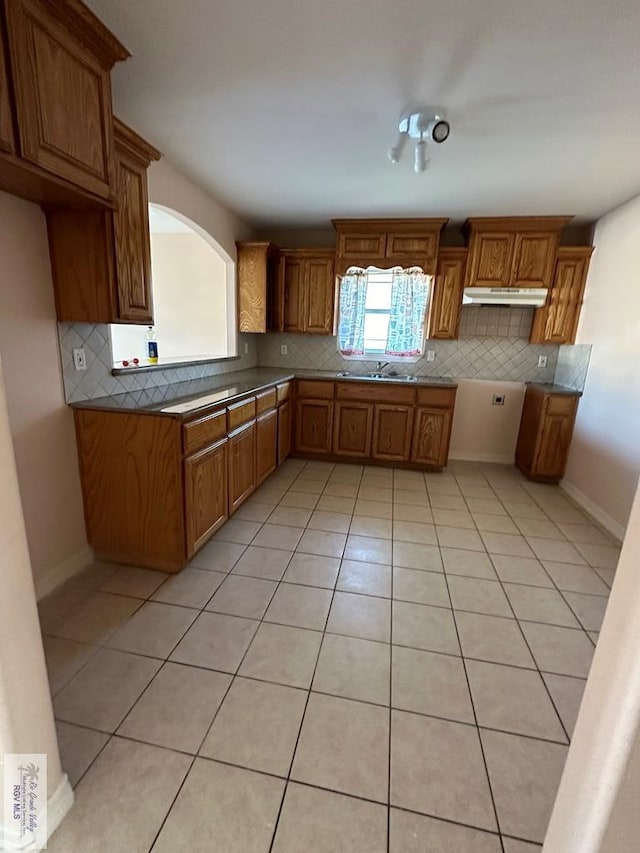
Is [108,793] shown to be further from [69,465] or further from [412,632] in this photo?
[69,465]

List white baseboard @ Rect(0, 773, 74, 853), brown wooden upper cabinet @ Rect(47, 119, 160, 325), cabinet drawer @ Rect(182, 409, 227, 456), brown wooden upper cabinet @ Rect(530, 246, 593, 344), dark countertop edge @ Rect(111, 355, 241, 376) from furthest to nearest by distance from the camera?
brown wooden upper cabinet @ Rect(530, 246, 593, 344)
dark countertop edge @ Rect(111, 355, 241, 376)
cabinet drawer @ Rect(182, 409, 227, 456)
brown wooden upper cabinet @ Rect(47, 119, 160, 325)
white baseboard @ Rect(0, 773, 74, 853)

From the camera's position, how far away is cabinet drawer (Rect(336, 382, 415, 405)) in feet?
12.6

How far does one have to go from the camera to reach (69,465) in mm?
2076

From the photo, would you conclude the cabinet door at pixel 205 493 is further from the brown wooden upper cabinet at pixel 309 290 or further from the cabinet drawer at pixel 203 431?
the brown wooden upper cabinet at pixel 309 290

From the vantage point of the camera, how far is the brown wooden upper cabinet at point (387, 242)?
3688 mm

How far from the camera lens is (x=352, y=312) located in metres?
4.21

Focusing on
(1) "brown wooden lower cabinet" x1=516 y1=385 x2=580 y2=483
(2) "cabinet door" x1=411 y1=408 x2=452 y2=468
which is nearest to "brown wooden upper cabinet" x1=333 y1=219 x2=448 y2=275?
(2) "cabinet door" x1=411 y1=408 x2=452 y2=468

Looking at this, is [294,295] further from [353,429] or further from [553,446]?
[553,446]

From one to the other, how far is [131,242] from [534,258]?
337 centimetres

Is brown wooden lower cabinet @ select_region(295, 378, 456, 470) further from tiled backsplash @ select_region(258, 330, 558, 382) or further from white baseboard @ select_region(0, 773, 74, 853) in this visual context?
white baseboard @ select_region(0, 773, 74, 853)

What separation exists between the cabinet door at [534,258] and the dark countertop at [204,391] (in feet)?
3.85

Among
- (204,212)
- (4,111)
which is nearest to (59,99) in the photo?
(4,111)

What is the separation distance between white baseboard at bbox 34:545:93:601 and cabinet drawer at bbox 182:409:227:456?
87 centimetres

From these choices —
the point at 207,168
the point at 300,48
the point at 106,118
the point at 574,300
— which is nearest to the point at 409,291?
the point at 574,300
